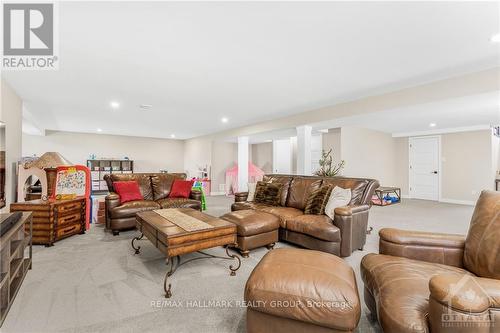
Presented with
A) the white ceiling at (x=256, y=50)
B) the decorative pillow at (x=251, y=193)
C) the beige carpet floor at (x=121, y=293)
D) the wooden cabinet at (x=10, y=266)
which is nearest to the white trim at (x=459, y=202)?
the white ceiling at (x=256, y=50)

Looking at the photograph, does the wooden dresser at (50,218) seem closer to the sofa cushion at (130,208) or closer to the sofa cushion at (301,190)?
the sofa cushion at (130,208)

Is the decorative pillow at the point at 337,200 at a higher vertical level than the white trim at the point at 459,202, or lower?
higher

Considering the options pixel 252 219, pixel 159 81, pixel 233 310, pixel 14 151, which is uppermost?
pixel 159 81

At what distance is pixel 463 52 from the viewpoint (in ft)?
8.39

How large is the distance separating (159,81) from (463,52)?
3651 mm

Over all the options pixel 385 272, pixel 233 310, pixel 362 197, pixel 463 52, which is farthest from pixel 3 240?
→ pixel 463 52

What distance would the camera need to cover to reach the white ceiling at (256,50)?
1.89 metres

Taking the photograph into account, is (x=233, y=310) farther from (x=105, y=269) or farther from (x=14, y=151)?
(x=14, y=151)

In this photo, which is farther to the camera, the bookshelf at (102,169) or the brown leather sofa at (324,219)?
the bookshelf at (102,169)

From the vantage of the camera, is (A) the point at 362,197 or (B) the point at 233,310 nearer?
(B) the point at 233,310

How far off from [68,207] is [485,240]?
4560 millimetres

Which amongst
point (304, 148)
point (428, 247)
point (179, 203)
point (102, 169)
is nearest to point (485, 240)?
point (428, 247)

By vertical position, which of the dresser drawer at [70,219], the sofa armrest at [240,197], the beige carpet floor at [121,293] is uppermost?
the sofa armrest at [240,197]

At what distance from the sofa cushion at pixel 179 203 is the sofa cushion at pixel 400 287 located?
318cm
